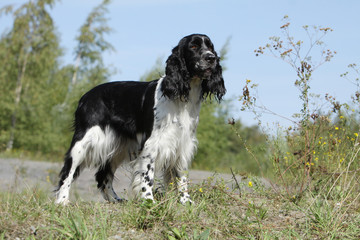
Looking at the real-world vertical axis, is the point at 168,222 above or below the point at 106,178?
above

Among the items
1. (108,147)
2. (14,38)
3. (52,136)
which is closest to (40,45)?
(14,38)

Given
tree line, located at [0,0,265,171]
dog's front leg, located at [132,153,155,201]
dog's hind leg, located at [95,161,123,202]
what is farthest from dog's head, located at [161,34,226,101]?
tree line, located at [0,0,265,171]

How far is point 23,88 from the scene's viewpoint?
71.2 feet

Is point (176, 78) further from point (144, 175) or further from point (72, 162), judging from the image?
point (72, 162)

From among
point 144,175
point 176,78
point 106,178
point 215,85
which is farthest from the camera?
point 106,178

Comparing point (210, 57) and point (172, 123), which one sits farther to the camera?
point (172, 123)

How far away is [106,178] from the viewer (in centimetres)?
548

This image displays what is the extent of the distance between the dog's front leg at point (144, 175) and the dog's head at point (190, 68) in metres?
0.69

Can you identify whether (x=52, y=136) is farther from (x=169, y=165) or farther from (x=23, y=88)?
(x=169, y=165)

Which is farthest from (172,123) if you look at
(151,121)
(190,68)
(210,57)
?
(210,57)

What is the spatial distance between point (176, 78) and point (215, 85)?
0.47 m

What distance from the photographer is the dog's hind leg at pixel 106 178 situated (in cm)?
546

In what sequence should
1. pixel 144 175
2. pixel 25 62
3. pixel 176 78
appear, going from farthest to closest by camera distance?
1. pixel 25 62
2. pixel 144 175
3. pixel 176 78

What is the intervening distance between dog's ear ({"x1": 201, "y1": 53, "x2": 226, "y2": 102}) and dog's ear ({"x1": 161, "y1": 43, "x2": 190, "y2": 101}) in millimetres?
234
